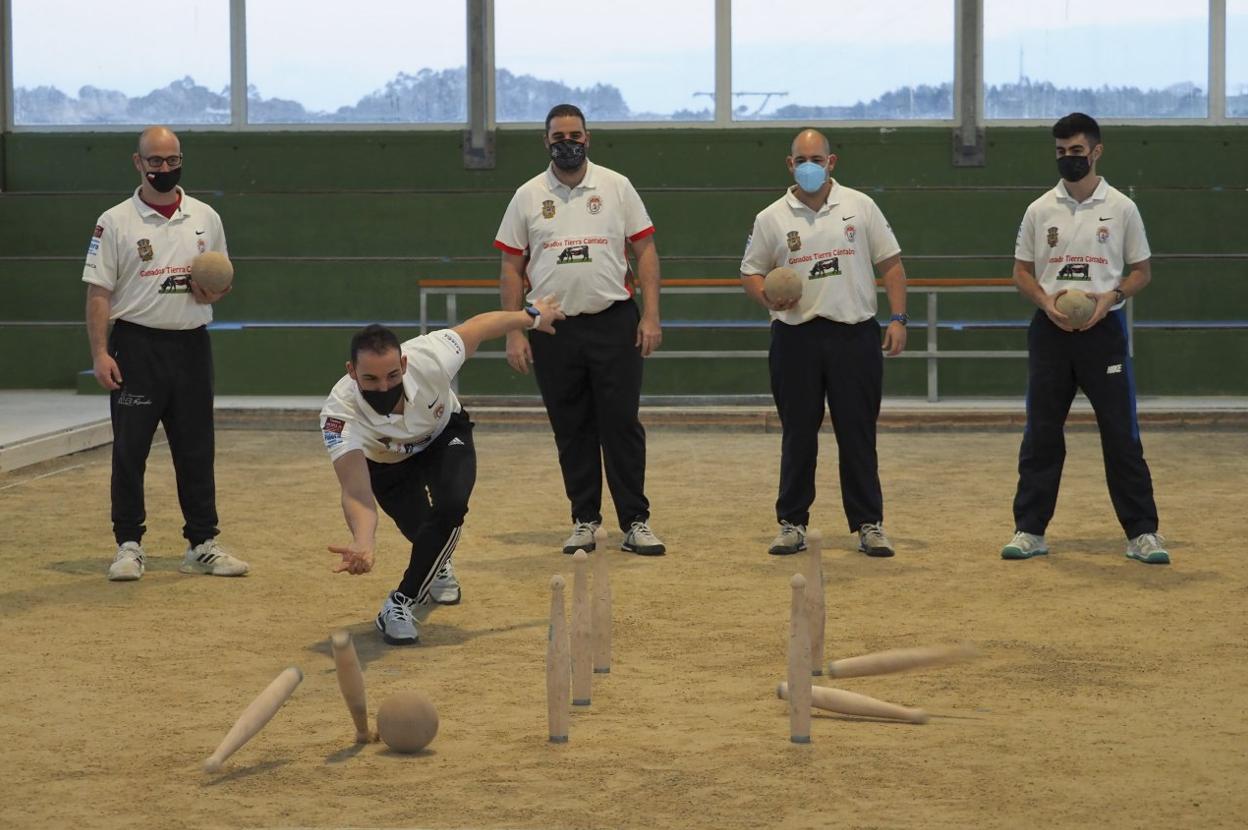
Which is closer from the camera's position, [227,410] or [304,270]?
[227,410]

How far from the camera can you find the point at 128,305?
6219 millimetres

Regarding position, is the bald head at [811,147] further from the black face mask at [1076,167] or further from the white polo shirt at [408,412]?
the white polo shirt at [408,412]

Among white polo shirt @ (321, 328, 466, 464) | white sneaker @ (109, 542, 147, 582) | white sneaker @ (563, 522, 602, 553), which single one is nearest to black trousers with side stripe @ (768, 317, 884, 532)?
white sneaker @ (563, 522, 602, 553)

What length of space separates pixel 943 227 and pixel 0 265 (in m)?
7.53

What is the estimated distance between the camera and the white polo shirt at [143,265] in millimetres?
6195

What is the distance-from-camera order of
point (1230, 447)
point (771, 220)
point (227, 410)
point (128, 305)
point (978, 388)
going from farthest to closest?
1. point (978, 388)
2. point (227, 410)
3. point (1230, 447)
4. point (771, 220)
5. point (128, 305)

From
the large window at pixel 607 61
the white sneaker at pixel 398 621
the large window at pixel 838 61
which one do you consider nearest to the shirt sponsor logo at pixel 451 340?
the white sneaker at pixel 398 621

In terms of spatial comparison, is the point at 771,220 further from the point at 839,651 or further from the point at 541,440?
the point at 541,440

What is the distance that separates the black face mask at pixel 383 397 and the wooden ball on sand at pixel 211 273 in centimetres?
136

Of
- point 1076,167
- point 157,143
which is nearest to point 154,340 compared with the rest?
point 157,143

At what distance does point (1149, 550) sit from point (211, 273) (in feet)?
12.0

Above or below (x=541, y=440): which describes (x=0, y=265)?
above

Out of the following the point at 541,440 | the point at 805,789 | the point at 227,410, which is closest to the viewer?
the point at 805,789

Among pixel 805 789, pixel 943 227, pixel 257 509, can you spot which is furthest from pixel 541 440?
pixel 805 789
